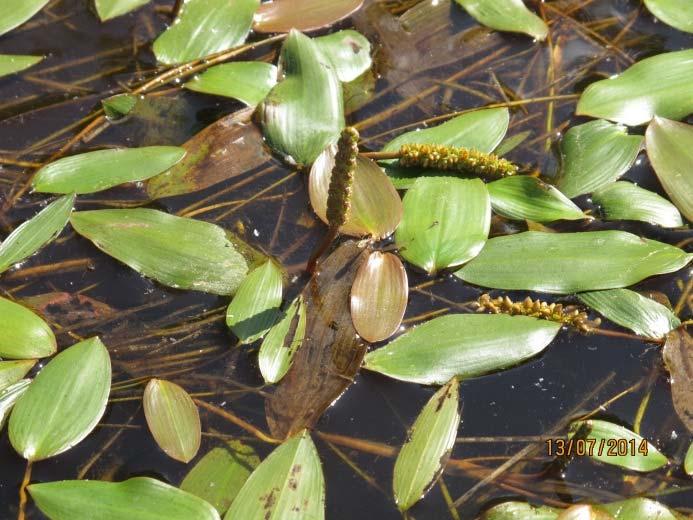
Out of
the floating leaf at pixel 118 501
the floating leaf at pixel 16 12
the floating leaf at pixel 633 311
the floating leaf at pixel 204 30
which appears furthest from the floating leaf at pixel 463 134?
the floating leaf at pixel 16 12

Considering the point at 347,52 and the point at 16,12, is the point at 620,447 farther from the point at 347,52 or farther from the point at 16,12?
the point at 16,12

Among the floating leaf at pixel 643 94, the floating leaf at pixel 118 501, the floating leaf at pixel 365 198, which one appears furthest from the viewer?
the floating leaf at pixel 643 94

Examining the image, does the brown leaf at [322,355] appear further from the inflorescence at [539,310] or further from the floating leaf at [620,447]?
the floating leaf at [620,447]

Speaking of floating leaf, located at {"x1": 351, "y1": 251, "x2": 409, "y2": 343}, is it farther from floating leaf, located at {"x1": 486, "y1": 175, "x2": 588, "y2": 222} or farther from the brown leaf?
floating leaf, located at {"x1": 486, "y1": 175, "x2": 588, "y2": 222}

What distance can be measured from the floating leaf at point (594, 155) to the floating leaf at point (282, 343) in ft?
2.72

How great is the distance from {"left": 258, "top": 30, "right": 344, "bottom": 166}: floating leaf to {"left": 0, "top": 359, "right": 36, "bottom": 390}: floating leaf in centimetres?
87

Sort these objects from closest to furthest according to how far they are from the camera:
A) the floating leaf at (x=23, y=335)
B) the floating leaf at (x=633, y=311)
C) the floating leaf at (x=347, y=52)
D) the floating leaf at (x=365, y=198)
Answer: the floating leaf at (x=23, y=335)
the floating leaf at (x=633, y=311)
the floating leaf at (x=365, y=198)
the floating leaf at (x=347, y=52)

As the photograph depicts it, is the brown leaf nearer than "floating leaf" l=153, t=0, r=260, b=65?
Yes

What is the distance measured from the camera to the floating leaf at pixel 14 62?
2.42 metres

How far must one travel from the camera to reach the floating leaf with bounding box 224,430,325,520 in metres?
1.62

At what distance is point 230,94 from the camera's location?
2.36 metres

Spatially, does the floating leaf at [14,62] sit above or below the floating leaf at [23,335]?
above

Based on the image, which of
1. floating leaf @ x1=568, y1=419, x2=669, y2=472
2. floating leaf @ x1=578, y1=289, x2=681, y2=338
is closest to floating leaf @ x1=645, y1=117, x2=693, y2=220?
floating leaf @ x1=578, y1=289, x2=681, y2=338

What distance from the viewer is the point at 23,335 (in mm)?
1855
